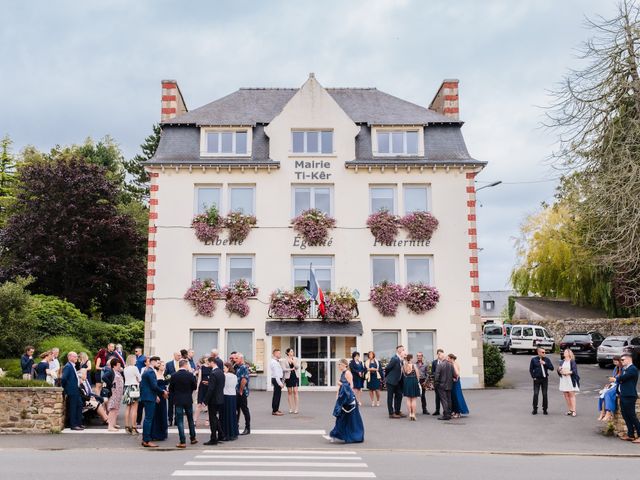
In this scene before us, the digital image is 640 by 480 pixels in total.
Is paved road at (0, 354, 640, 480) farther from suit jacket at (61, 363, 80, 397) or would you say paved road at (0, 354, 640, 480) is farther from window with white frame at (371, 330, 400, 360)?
window with white frame at (371, 330, 400, 360)

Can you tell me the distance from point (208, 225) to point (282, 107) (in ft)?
23.4

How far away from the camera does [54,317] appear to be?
94.7ft

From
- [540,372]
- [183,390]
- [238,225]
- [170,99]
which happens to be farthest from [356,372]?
[170,99]

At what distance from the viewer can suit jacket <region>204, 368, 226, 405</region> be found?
46.0ft

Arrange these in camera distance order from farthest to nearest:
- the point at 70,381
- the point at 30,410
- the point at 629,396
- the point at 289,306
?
the point at 289,306 < the point at 70,381 < the point at 30,410 < the point at 629,396

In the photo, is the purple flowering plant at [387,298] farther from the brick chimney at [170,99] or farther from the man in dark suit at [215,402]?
the man in dark suit at [215,402]

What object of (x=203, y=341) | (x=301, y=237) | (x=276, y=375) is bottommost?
(x=276, y=375)

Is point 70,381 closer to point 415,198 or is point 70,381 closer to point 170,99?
point 415,198

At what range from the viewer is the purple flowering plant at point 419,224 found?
2794cm

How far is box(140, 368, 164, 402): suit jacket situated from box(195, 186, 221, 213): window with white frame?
14977 mm

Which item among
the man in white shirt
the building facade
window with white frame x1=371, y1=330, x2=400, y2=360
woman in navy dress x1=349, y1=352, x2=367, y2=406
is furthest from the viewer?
window with white frame x1=371, y1=330, x2=400, y2=360

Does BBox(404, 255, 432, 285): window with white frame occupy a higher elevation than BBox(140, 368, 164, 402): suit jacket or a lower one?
higher

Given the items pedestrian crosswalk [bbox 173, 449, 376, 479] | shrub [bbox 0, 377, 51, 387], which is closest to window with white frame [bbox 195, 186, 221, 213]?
shrub [bbox 0, 377, 51, 387]

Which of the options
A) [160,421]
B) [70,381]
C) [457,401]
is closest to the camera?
[160,421]
